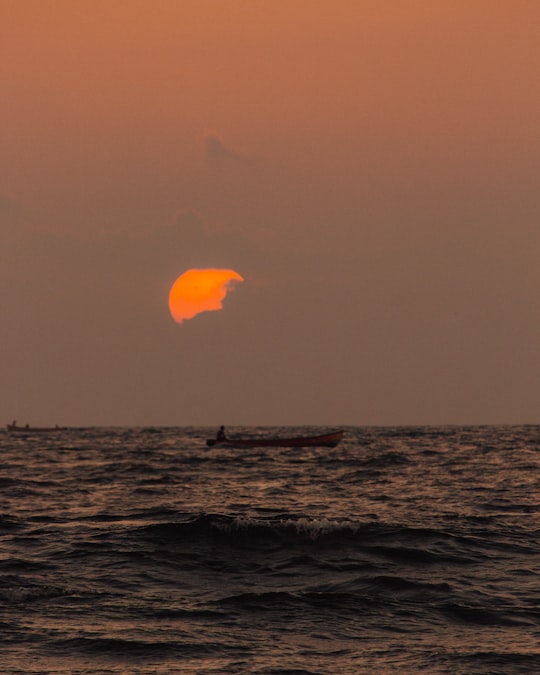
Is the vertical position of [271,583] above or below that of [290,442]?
above

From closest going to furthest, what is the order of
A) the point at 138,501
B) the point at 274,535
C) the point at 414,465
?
the point at 274,535 → the point at 138,501 → the point at 414,465

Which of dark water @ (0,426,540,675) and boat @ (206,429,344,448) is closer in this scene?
dark water @ (0,426,540,675)

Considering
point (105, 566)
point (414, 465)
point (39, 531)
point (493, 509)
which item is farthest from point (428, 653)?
point (414, 465)

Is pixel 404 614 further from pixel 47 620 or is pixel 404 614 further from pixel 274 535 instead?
pixel 274 535

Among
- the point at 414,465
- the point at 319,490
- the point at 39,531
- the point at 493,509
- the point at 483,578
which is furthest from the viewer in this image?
the point at 414,465

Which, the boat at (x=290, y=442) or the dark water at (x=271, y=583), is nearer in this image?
the dark water at (x=271, y=583)

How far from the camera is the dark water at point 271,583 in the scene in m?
11.7

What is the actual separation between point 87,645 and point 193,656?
1621mm

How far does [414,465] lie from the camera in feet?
182

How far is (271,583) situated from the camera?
678 inches

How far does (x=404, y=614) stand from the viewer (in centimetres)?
1429

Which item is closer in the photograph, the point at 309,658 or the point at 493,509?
the point at 309,658

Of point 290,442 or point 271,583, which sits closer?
point 271,583

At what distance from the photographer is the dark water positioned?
38.4ft
